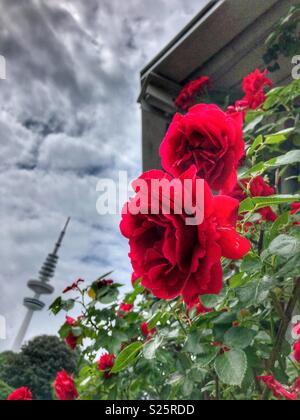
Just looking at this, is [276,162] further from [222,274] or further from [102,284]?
[102,284]

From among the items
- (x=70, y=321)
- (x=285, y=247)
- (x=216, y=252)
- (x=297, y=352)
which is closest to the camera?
(x=216, y=252)

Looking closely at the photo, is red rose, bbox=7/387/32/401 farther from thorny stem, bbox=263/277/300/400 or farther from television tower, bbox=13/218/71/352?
television tower, bbox=13/218/71/352

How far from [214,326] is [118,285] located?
0.64 metres

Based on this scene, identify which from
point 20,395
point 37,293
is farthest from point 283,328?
point 37,293

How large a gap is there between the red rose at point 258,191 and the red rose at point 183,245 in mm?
218

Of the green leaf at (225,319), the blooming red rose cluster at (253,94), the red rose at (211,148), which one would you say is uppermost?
the blooming red rose cluster at (253,94)

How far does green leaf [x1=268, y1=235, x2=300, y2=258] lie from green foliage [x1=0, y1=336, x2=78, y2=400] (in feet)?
59.0

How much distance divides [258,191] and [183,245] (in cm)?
35

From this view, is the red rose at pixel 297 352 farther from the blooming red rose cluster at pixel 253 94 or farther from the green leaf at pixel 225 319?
the blooming red rose cluster at pixel 253 94

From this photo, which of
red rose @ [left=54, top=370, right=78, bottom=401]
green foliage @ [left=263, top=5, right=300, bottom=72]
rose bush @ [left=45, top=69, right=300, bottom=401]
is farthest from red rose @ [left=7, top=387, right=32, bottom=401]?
green foliage @ [left=263, top=5, right=300, bottom=72]

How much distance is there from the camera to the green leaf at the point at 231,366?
48 centimetres

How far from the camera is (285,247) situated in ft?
1.69

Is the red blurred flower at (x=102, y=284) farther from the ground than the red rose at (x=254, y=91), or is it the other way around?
the red rose at (x=254, y=91)

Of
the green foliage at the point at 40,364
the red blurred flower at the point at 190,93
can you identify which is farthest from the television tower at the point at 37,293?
the red blurred flower at the point at 190,93
